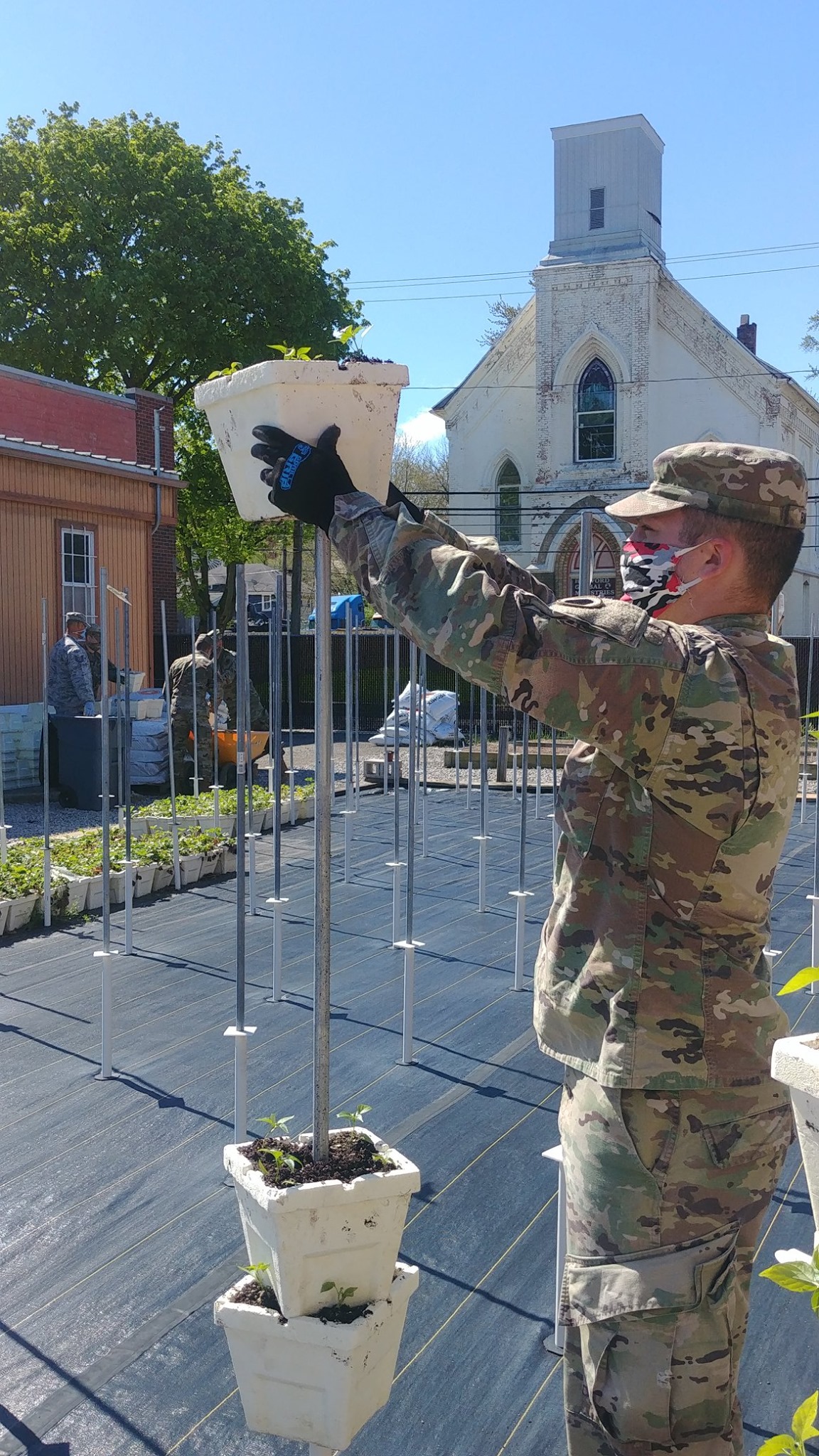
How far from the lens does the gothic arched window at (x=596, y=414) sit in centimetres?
2384

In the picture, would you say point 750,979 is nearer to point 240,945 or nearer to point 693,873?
point 693,873

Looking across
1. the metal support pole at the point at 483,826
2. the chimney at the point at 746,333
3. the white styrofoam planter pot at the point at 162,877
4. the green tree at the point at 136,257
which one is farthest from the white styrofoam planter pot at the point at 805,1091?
the chimney at the point at 746,333

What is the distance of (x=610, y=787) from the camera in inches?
67.2

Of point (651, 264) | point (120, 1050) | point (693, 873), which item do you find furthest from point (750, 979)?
point (651, 264)

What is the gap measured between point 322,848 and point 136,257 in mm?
24010

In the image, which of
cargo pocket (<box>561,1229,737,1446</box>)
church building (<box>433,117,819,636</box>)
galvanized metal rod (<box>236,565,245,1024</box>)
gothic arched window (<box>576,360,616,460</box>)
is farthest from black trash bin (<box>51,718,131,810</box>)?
gothic arched window (<box>576,360,616,460</box>)

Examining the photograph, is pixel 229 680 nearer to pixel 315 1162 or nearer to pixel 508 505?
pixel 315 1162

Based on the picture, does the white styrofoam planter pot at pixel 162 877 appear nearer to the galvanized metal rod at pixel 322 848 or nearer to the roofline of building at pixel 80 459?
the galvanized metal rod at pixel 322 848

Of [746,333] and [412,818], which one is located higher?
[746,333]

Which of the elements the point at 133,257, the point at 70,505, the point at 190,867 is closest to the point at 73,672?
the point at 70,505

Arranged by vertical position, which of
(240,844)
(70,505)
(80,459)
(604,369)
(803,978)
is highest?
(604,369)

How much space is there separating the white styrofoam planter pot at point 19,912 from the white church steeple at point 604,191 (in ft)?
68.1

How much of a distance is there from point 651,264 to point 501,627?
23.5 metres

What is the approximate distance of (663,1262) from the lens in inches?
62.4
